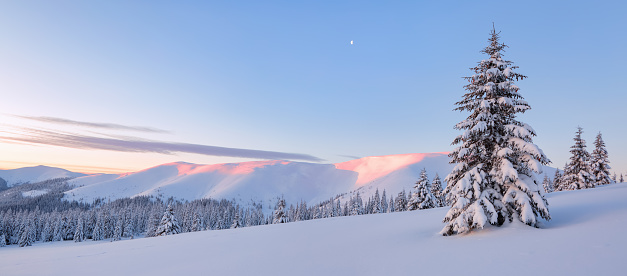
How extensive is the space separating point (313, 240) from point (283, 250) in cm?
249

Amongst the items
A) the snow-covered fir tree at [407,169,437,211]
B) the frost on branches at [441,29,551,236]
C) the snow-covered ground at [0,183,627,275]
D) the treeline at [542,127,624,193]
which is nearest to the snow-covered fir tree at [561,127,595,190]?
the treeline at [542,127,624,193]

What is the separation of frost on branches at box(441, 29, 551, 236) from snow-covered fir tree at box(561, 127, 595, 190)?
123 feet

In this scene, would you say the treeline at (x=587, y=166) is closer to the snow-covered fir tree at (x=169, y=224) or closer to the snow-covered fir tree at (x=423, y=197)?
the snow-covered fir tree at (x=423, y=197)

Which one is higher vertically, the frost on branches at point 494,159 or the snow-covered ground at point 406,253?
the frost on branches at point 494,159

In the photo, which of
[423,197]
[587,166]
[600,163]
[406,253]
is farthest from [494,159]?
[600,163]

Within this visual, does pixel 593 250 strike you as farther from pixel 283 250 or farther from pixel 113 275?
pixel 113 275

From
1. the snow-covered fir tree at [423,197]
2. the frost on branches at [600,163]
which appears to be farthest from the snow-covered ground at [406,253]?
the frost on branches at [600,163]

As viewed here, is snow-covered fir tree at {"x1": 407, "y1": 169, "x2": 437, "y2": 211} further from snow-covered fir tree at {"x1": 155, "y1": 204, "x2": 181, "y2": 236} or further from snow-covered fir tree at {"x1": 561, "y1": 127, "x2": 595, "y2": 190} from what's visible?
snow-covered fir tree at {"x1": 155, "y1": 204, "x2": 181, "y2": 236}

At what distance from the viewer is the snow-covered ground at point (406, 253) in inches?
318

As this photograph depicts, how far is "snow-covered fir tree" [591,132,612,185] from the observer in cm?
3947

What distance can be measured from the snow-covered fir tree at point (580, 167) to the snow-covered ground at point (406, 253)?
29.1 metres

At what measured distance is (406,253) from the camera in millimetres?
10781

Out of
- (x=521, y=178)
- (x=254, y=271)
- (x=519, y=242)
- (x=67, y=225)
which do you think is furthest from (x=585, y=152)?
(x=67, y=225)

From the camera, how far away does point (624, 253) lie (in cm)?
761
